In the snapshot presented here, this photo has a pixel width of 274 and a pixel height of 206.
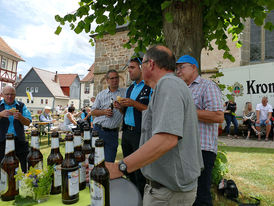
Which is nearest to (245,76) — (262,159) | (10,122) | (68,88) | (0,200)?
(262,159)

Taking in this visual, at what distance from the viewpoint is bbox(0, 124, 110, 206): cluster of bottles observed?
1264 mm

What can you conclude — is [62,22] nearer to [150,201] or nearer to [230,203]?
[150,201]

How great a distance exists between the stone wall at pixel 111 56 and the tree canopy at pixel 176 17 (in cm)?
1177

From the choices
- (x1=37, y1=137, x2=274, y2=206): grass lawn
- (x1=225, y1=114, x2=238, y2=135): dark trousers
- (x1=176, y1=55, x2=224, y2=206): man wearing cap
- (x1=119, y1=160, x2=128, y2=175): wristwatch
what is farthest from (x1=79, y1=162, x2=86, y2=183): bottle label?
(x1=225, y1=114, x2=238, y2=135): dark trousers

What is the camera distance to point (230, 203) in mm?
3447

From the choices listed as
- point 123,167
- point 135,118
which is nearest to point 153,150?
point 123,167

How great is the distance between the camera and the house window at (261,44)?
1298cm

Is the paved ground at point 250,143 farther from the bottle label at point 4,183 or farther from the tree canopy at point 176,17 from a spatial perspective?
the bottle label at point 4,183

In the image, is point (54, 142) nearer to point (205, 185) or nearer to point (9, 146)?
point (9, 146)

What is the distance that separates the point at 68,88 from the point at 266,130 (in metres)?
47.7

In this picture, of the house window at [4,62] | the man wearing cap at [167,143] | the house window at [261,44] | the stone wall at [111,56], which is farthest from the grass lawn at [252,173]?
the house window at [4,62]

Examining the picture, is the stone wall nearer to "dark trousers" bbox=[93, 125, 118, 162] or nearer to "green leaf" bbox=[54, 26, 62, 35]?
"green leaf" bbox=[54, 26, 62, 35]

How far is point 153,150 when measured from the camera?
3.93ft

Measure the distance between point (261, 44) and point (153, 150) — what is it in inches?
581
